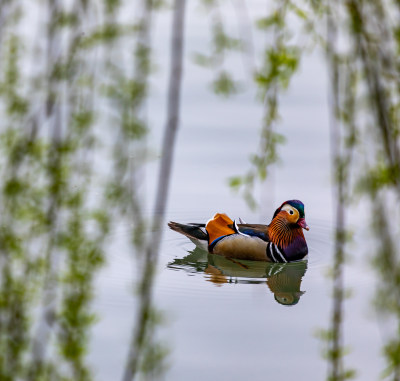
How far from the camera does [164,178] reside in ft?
5.18

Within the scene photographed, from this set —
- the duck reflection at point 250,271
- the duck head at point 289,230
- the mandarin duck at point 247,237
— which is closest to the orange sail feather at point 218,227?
the mandarin duck at point 247,237

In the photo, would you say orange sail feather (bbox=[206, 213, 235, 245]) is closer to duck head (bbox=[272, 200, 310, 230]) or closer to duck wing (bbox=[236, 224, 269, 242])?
duck wing (bbox=[236, 224, 269, 242])

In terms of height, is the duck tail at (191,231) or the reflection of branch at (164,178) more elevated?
the duck tail at (191,231)

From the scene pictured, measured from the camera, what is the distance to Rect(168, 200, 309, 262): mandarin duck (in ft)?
18.7

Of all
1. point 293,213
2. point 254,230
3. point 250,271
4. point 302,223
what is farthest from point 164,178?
point 254,230

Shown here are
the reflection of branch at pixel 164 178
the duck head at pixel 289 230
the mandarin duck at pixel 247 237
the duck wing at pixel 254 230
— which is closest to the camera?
the reflection of branch at pixel 164 178

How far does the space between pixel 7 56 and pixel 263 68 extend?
0.83 m

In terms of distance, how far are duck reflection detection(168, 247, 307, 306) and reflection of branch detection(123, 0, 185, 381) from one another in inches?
122

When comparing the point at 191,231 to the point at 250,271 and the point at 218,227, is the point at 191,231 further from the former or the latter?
the point at 250,271

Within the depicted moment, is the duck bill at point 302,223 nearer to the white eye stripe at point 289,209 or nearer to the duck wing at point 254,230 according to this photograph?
the white eye stripe at point 289,209

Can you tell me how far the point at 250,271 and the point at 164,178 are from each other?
12.8ft

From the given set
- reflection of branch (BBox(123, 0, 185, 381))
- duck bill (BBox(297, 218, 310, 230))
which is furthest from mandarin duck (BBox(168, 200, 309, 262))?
reflection of branch (BBox(123, 0, 185, 381))

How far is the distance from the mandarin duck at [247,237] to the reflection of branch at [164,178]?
4077 mm

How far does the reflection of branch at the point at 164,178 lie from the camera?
5.09 feet
